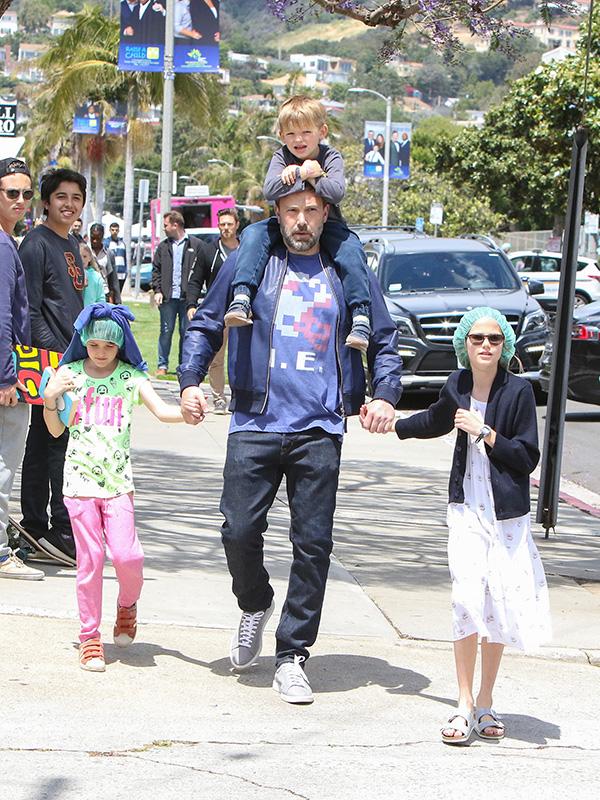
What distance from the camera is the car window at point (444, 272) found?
1834 cm

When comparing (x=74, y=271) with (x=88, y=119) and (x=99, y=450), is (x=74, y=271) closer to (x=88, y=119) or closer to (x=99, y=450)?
(x=99, y=450)

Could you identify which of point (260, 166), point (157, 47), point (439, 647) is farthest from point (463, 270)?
point (260, 166)

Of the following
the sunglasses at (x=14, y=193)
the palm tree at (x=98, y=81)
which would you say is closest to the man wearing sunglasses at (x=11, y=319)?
the sunglasses at (x=14, y=193)

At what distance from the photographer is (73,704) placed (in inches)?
213

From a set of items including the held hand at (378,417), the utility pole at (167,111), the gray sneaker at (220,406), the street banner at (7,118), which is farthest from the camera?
the utility pole at (167,111)

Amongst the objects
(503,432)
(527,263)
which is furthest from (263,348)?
(527,263)

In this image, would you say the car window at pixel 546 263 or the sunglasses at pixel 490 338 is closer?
the sunglasses at pixel 490 338

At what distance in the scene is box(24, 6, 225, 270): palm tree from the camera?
45969 millimetres

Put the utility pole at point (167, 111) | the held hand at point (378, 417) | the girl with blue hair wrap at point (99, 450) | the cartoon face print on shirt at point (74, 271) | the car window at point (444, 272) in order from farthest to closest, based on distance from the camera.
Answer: the utility pole at point (167, 111) < the car window at point (444, 272) < the cartoon face print on shirt at point (74, 271) < the girl with blue hair wrap at point (99, 450) < the held hand at point (378, 417)

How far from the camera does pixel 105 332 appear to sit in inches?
237

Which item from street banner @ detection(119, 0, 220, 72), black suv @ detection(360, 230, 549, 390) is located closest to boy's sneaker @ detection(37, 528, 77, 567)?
black suv @ detection(360, 230, 549, 390)

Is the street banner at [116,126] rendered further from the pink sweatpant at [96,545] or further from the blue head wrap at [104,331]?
the pink sweatpant at [96,545]

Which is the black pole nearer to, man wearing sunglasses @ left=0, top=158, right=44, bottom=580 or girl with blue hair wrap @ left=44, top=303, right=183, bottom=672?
man wearing sunglasses @ left=0, top=158, right=44, bottom=580

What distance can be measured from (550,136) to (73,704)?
76.2ft
